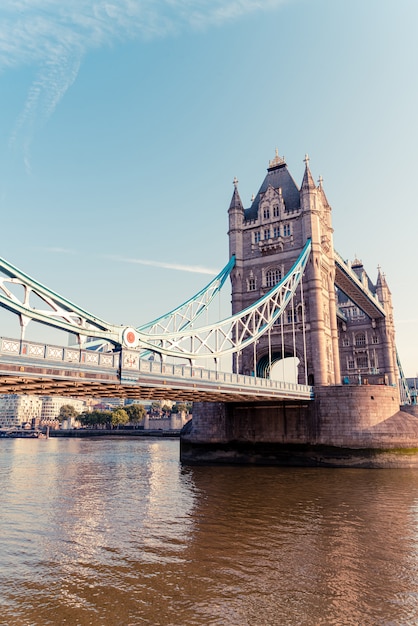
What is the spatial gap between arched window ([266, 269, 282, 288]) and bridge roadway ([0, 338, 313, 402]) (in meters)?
15.5

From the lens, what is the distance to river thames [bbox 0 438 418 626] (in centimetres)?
868

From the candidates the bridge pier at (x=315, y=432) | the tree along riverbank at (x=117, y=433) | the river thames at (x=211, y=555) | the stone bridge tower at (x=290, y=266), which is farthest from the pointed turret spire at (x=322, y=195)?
the tree along riverbank at (x=117, y=433)

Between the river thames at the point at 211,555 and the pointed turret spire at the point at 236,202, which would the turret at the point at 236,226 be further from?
the river thames at the point at 211,555

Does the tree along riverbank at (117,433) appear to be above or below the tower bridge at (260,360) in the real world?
below

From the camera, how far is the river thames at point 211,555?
868 cm

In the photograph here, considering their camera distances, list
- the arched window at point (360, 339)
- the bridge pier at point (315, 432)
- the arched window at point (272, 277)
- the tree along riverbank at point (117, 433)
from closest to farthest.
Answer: the bridge pier at point (315, 432), the arched window at point (272, 277), the arched window at point (360, 339), the tree along riverbank at point (117, 433)

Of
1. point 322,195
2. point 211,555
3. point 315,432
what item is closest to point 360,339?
point 322,195

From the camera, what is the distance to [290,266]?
134ft

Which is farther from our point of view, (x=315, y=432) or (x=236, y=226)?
(x=236, y=226)

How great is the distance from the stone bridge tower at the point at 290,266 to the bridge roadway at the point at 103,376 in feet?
38.8

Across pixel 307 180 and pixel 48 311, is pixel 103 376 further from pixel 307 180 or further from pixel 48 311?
pixel 307 180

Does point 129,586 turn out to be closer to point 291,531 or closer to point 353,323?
point 291,531

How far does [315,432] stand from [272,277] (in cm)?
1520

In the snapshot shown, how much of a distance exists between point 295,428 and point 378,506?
14.5 meters
